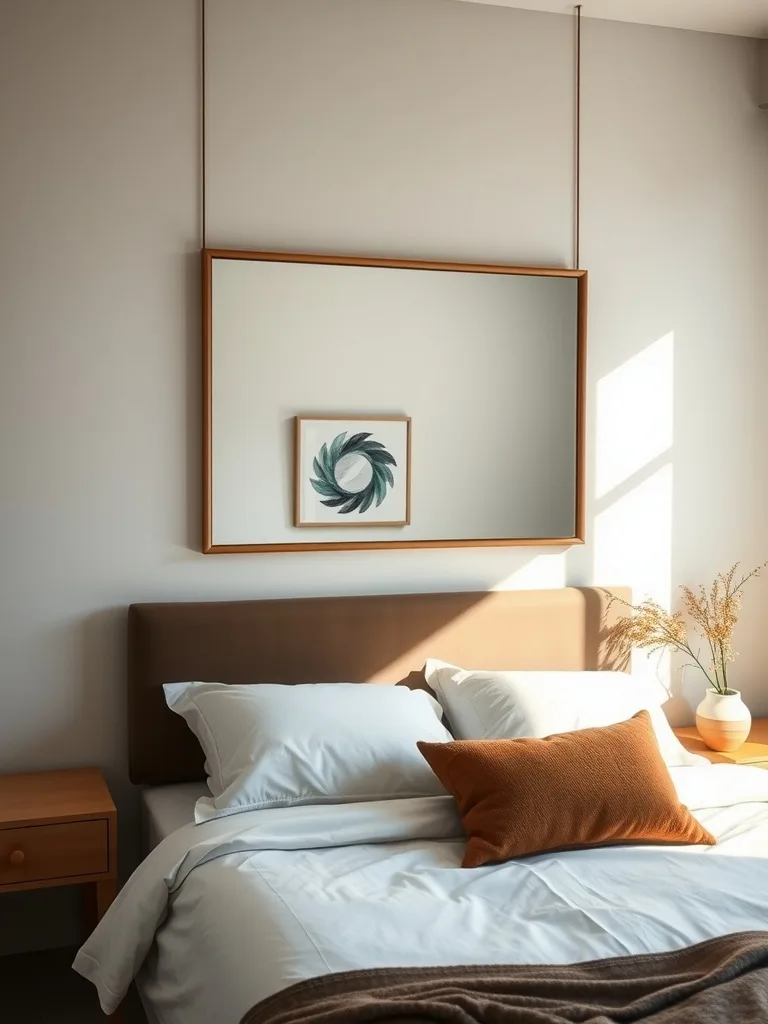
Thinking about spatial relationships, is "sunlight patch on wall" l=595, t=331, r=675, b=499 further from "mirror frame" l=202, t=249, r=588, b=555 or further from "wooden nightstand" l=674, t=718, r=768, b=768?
"wooden nightstand" l=674, t=718, r=768, b=768

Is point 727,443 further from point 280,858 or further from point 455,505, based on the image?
point 280,858

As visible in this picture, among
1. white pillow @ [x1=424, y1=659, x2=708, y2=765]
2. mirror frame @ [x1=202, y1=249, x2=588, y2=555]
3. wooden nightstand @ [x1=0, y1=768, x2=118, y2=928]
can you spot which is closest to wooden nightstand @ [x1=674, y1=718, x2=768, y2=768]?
white pillow @ [x1=424, y1=659, x2=708, y2=765]

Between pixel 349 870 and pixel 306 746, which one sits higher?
pixel 306 746

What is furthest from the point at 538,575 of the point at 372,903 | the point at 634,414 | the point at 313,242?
the point at 372,903

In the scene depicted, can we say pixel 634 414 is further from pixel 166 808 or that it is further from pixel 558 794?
pixel 166 808

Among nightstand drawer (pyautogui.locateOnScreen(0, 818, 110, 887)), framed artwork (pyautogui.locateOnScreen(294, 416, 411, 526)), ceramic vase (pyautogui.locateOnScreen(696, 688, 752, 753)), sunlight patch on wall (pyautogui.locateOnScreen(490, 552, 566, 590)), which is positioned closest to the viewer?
nightstand drawer (pyautogui.locateOnScreen(0, 818, 110, 887))

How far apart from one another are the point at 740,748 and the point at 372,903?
1693 millimetres

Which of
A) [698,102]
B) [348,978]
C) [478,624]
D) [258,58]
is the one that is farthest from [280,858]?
[698,102]

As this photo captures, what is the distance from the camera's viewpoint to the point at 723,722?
11.0ft

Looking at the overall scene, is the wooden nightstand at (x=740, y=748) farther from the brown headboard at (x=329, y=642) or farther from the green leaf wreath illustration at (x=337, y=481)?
the green leaf wreath illustration at (x=337, y=481)

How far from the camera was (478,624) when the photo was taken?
3.29 metres

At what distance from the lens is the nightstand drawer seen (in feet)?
8.40

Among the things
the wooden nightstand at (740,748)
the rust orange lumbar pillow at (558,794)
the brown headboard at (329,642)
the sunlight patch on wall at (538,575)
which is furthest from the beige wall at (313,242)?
the rust orange lumbar pillow at (558,794)

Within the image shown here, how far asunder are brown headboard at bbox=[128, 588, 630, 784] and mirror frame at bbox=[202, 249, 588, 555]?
0.16 m
